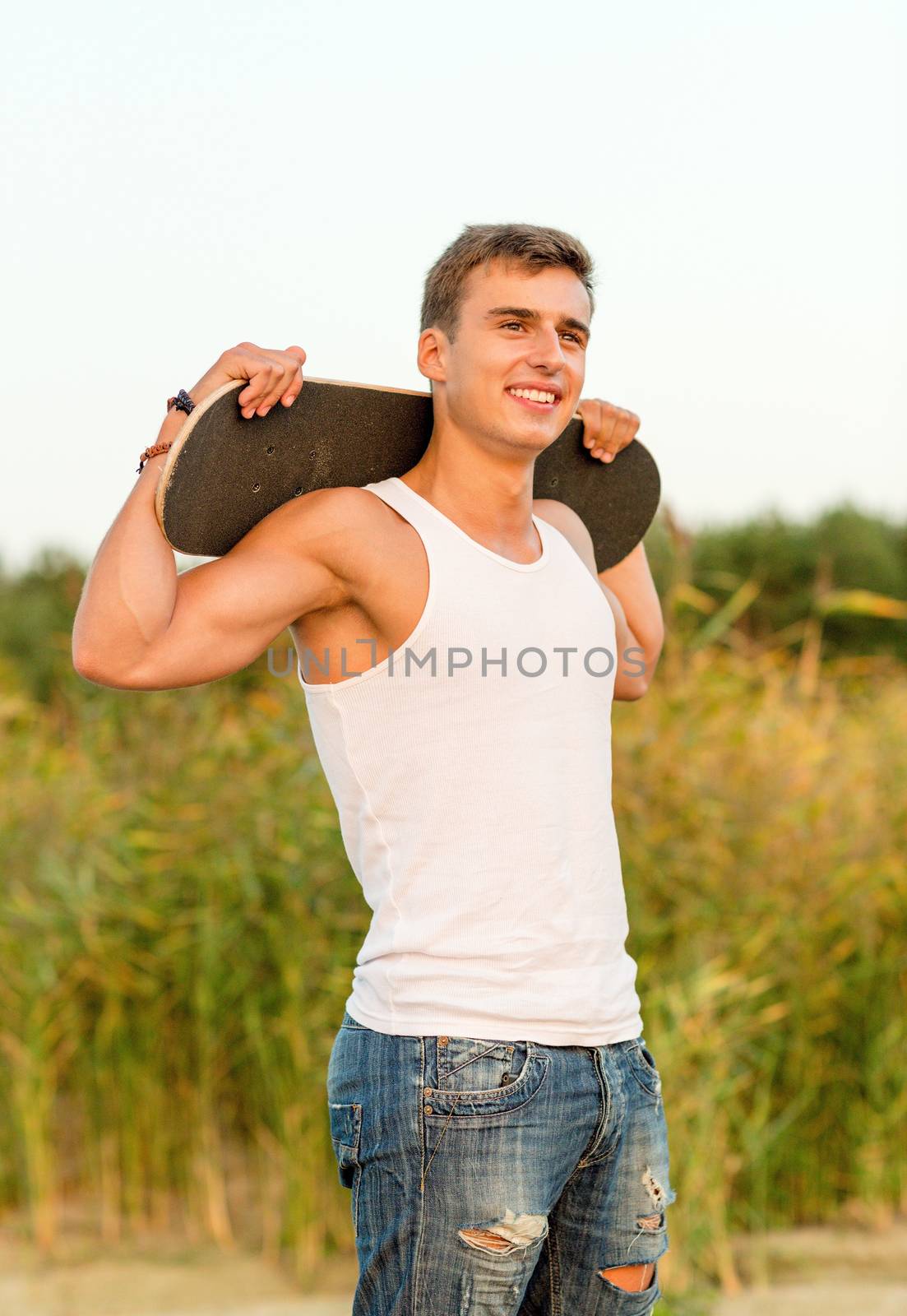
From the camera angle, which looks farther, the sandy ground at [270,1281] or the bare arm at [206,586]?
the sandy ground at [270,1281]

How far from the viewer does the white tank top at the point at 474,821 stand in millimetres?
1666

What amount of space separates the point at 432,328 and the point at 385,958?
2.86 feet

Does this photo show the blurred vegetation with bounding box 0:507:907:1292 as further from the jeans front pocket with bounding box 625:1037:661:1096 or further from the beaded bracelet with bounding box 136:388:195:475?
the beaded bracelet with bounding box 136:388:195:475

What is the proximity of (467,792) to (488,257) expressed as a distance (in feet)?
2.42

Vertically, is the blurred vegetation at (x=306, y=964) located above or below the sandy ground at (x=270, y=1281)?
above

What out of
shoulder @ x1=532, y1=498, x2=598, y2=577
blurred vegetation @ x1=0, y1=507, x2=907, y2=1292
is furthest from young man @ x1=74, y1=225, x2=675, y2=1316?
blurred vegetation @ x1=0, y1=507, x2=907, y2=1292

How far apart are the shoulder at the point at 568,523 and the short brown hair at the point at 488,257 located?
324mm

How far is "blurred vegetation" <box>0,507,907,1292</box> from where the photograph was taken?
3393mm

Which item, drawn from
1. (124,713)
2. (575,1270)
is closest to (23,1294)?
(124,713)

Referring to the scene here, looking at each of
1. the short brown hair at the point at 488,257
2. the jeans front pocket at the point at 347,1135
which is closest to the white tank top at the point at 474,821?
the jeans front pocket at the point at 347,1135

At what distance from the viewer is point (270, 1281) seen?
11.6 ft

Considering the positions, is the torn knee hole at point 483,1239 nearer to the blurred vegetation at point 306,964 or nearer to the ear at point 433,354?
the ear at point 433,354

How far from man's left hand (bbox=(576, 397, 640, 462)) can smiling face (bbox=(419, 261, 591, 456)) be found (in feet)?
0.88

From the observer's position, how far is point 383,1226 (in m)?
1.63
